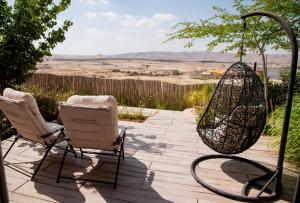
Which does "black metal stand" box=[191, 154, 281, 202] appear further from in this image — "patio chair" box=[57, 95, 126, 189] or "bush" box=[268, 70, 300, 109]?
"bush" box=[268, 70, 300, 109]

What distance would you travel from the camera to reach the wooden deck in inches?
111

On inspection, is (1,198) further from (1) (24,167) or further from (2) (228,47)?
(2) (228,47)

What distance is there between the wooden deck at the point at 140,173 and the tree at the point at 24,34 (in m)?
1.96

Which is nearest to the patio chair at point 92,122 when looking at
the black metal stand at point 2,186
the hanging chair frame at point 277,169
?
the hanging chair frame at point 277,169

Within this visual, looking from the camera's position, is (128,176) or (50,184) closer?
(50,184)

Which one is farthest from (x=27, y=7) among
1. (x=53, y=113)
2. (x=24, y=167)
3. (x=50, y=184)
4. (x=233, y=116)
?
(x=233, y=116)

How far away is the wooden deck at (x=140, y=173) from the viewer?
2820 millimetres

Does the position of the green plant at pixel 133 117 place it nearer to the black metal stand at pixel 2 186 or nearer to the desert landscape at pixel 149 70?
the desert landscape at pixel 149 70

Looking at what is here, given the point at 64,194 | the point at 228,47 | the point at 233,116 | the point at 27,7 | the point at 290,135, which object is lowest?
the point at 64,194

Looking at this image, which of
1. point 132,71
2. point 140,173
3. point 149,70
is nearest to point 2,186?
point 140,173

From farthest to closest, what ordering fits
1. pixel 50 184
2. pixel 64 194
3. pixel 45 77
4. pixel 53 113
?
pixel 45 77
pixel 53 113
pixel 50 184
pixel 64 194

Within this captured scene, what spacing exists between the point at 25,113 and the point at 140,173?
1577mm

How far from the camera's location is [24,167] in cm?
340

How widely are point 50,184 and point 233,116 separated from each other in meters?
2.55
